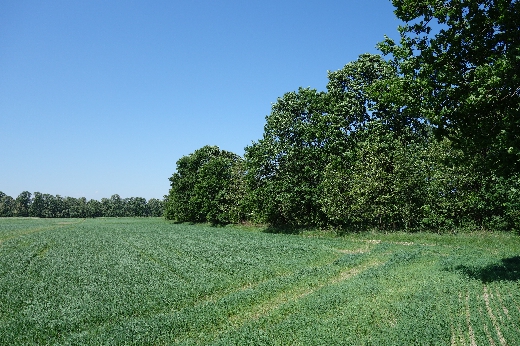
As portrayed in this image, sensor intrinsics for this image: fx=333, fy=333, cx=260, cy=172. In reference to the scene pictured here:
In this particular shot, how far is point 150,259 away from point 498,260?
22416mm

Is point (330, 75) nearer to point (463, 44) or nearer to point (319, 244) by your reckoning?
point (319, 244)

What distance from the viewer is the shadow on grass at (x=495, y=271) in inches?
589

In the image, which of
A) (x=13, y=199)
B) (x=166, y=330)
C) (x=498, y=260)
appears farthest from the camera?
A: (x=13, y=199)

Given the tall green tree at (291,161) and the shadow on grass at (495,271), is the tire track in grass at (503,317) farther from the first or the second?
the tall green tree at (291,161)

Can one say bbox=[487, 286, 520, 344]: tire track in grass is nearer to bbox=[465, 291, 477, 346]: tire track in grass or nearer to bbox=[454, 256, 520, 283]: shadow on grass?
bbox=[465, 291, 477, 346]: tire track in grass

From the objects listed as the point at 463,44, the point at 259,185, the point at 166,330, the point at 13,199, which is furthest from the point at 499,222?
the point at 13,199

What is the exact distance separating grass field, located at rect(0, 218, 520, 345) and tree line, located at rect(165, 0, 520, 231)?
17.9 feet

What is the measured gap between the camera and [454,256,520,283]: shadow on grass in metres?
15.0

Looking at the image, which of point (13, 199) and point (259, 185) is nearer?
point (259, 185)

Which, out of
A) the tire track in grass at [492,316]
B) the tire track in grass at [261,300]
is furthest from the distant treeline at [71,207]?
the tire track in grass at [492,316]

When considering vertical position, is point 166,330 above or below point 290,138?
below

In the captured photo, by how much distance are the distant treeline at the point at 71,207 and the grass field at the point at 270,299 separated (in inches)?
5717

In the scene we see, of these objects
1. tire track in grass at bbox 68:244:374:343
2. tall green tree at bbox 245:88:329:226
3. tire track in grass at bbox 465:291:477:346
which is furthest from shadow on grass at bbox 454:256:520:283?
tall green tree at bbox 245:88:329:226

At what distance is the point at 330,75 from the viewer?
42.3 m
